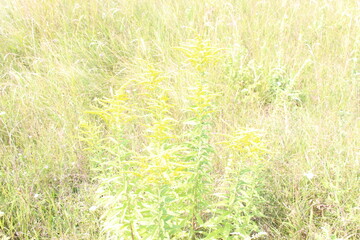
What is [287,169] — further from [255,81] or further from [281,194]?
[255,81]

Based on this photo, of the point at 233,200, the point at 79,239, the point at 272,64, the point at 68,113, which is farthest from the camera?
the point at 272,64

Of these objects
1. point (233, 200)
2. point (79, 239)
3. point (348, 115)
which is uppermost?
point (233, 200)

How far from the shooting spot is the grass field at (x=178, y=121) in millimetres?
1548

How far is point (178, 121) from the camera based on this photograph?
1.90 metres

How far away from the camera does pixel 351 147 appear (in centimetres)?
214

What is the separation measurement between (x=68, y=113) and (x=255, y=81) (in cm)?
168

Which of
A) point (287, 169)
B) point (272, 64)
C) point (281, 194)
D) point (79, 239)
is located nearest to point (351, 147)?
point (287, 169)

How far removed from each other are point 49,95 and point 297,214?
7.67ft

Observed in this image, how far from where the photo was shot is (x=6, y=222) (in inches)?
81.4

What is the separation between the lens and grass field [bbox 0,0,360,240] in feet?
5.08

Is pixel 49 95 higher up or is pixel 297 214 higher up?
pixel 49 95

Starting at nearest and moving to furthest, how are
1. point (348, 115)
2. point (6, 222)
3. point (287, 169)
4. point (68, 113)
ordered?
point (6, 222) < point (287, 169) < point (348, 115) < point (68, 113)

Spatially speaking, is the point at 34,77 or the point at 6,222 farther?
the point at 34,77

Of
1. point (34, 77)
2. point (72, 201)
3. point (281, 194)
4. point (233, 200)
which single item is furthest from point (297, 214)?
point (34, 77)
